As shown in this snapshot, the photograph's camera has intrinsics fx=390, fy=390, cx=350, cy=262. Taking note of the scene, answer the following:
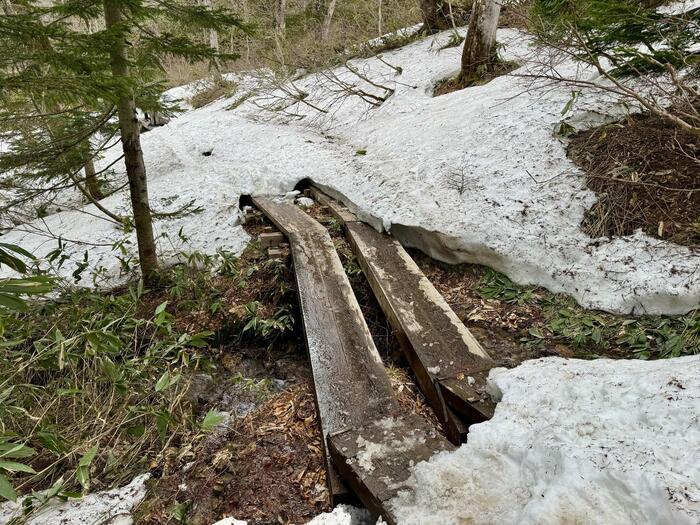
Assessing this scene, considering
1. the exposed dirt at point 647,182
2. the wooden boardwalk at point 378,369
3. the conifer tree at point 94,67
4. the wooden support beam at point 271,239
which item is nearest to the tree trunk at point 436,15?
the conifer tree at point 94,67

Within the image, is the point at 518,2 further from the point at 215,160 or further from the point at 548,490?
the point at 548,490

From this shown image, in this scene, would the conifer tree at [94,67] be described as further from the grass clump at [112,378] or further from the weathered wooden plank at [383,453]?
the weathered wooden plank at [383,453]

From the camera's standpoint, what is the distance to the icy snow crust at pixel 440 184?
305cm

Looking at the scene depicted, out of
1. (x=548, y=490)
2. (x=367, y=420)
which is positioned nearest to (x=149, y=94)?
(x=367, y=420)

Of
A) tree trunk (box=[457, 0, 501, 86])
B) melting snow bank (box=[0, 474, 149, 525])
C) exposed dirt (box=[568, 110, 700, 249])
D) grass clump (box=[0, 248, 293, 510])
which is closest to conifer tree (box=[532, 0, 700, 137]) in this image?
exposed dirt (box=[568, 110, 700, 249])

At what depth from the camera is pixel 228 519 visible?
1.88m

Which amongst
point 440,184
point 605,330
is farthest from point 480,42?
point 605,330

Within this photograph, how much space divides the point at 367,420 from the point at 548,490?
3.40ft

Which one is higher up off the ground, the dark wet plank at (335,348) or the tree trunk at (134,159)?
the tree trunk at (134,159)

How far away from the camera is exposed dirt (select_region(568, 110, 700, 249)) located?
3.00m

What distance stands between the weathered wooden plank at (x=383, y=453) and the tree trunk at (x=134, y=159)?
3.34 meters

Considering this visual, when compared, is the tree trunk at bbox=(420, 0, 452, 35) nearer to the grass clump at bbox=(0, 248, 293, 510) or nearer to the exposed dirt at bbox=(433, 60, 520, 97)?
the exposed dirt at bbox=(433, 60, 520, 97)

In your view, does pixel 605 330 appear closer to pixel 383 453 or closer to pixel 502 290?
pixel 502 290

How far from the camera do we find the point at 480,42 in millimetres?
6988
